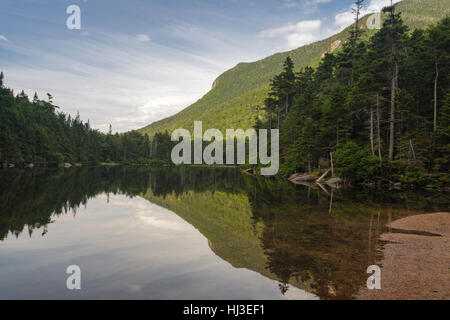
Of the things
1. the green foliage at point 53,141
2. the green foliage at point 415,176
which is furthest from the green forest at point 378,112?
the green foliage at point 53,141

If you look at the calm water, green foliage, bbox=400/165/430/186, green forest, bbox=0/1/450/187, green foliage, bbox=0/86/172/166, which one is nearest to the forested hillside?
green foliage, bbox=0/86/172/166

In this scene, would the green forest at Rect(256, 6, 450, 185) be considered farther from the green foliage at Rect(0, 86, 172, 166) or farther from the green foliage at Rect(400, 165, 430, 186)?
the green foliage at Rect(0, 86, 172, 166)

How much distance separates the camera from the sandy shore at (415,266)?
25.0 feet

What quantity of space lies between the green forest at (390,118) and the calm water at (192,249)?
558 inches

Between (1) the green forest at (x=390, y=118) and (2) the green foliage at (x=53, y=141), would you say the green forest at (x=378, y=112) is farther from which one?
(2) the green foliage at (x=53, y=141)

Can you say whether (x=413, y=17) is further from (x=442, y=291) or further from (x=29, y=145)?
(x=442, y=291)

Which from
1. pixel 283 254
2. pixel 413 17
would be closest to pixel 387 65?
pixel 283 254

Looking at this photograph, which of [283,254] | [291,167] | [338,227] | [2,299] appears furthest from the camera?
[291,167]

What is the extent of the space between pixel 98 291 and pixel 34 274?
9.01 ft

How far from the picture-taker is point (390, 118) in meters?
38.0

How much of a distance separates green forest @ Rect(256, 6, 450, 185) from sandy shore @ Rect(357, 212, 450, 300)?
22.4 metres

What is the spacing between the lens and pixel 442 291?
7.59 metres

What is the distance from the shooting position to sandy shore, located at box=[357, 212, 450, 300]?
7.61m

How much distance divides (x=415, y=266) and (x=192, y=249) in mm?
8138
